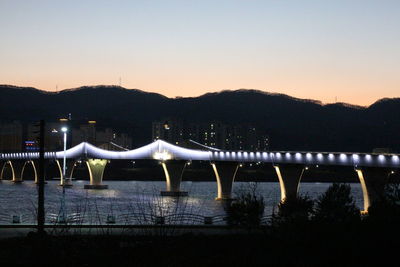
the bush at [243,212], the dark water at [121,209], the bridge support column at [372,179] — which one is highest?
the bridge support column at [372,179]

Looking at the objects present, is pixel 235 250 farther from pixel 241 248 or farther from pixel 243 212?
pixel 243 212

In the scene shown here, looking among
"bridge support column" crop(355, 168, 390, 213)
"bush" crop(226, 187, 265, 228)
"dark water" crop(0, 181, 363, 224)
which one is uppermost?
"bridge support column" crop(355, 168, 390, 213)

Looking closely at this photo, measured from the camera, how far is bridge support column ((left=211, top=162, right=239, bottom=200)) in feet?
420

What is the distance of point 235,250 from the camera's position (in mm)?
31562

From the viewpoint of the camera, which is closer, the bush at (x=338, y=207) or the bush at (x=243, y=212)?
the bush at (x=338, y=207)

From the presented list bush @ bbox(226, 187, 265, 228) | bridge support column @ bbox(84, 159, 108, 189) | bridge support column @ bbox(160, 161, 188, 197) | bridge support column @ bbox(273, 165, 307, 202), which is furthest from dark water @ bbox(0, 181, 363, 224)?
bridge support column @ bbox(84, 159, 108, 189)

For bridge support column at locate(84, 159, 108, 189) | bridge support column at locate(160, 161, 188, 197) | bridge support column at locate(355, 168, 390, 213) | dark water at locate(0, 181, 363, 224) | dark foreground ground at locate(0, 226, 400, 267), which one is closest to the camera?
dark foreground ground at locate(0, 226, 400, 267)

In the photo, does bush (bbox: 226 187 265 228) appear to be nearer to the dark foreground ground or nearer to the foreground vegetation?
the foreground vegetation

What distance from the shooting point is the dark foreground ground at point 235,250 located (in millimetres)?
27797

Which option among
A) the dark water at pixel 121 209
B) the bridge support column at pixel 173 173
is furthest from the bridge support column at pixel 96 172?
the dark water at pixel 121 209

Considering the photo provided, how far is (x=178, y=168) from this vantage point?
146500 mm

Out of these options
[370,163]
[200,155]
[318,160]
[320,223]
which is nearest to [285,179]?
[318,160]

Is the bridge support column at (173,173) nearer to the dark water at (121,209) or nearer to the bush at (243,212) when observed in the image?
the dark water at (121,209)

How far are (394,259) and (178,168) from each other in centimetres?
11795
